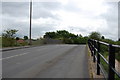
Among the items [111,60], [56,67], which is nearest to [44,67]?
[56,67]

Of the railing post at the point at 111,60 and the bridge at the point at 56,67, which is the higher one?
the railing post at the point at 111,60

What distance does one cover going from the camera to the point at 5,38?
3897 centimetres

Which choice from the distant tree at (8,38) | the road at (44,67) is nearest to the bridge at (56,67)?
the road at (44,67)

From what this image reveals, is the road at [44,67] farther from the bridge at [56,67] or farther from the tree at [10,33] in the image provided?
the tree at [10,33]

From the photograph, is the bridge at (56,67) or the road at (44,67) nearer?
the bridge at (56,67)

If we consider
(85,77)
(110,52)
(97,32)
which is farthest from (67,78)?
(97,32)

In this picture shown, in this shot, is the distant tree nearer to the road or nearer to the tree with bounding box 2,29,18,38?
the tree with bounding box 2,29,18,38

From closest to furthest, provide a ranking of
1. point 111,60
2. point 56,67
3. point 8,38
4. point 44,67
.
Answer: point 111,60, point 44,67, point 56,67, point 8,38

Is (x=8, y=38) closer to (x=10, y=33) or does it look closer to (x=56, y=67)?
(x=10, y=33)

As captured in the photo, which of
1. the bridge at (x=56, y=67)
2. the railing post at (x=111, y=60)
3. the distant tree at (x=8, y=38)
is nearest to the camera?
the railing post at (x=111, y=60)

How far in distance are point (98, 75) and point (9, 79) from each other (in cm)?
325

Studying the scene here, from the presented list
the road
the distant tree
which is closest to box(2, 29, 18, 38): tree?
the distant tree

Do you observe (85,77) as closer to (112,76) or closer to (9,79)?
(9,79)

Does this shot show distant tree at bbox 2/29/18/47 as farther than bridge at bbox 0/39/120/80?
Yes
